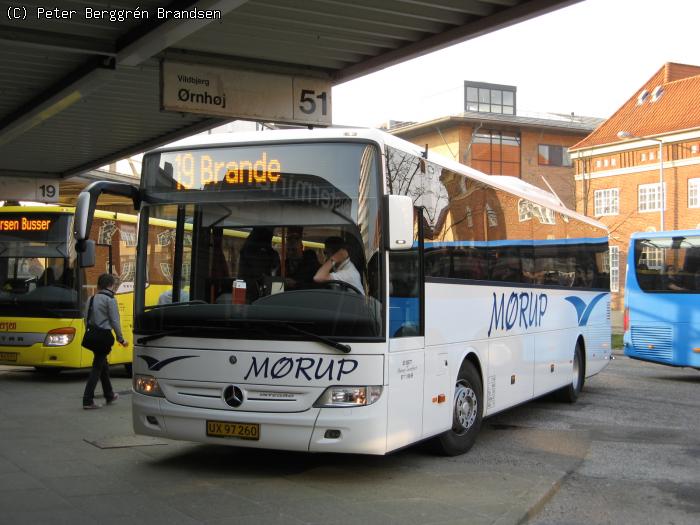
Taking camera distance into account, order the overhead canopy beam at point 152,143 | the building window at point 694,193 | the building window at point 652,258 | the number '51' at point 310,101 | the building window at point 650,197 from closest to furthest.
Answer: the number '51' at point 310,101 < the overhead canopy beam at point 152,143 < the building window at point 652,258 < the building window at point 694,193 < the building window at point 650,197

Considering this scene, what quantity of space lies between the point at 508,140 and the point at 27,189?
4883cm

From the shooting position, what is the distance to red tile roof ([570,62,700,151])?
170 feet

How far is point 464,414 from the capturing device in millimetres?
9086

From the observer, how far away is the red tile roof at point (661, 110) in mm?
51906

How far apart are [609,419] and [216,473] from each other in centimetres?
635

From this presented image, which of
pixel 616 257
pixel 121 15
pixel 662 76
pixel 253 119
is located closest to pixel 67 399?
pixel 253 119

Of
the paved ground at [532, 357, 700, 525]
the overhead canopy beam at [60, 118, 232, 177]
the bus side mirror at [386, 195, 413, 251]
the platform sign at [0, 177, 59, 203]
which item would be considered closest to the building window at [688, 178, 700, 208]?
the paved ground at [532, 357, 700, 525]

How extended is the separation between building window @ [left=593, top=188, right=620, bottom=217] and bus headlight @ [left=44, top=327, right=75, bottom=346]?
4375 centimetres

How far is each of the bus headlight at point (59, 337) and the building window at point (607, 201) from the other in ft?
144

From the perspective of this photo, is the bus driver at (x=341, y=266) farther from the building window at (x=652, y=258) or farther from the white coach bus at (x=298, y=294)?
the building window at (x=652, y=258)

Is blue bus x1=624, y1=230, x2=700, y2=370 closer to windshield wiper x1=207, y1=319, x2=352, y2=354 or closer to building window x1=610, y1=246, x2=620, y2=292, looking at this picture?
windshield wiper x1=207, y1=319, x2=352, y2=354

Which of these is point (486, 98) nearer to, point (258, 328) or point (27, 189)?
point (27, 189)

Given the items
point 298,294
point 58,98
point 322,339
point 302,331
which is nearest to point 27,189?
point 58,98

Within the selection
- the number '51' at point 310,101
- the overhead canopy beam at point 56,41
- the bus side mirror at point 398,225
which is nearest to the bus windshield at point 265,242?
the bus side mirror at point 398,225
